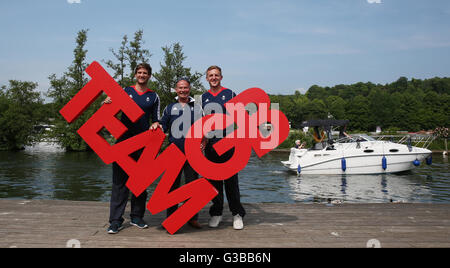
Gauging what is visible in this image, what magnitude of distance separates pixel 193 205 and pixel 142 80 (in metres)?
1.93

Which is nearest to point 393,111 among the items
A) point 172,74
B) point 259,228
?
point 172,74

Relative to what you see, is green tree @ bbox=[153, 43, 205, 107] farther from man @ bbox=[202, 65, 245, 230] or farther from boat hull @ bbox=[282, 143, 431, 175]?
man @ bbox=[202, 65, 245, 230]

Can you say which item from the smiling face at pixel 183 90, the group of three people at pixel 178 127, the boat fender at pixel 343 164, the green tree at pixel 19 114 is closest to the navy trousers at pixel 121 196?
the group of three people at pixel 178 127

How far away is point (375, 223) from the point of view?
16.0ft

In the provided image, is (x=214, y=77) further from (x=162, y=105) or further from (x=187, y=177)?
(x=162, y=105)

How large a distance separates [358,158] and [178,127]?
781 inches

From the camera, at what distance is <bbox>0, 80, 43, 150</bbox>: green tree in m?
51.1

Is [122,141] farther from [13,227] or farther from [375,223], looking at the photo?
[375,223]

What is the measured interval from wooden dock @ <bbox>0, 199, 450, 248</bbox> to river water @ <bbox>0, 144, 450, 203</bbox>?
8.86 meters

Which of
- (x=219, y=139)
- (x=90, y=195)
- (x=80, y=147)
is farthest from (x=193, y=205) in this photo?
(x=80, y=147)

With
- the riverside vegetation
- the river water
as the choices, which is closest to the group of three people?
the river water

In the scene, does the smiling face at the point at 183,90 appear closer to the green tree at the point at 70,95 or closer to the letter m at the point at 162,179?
the letter m at the point at 162,179

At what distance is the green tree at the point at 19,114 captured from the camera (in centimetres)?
5112

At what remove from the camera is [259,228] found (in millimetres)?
4613
